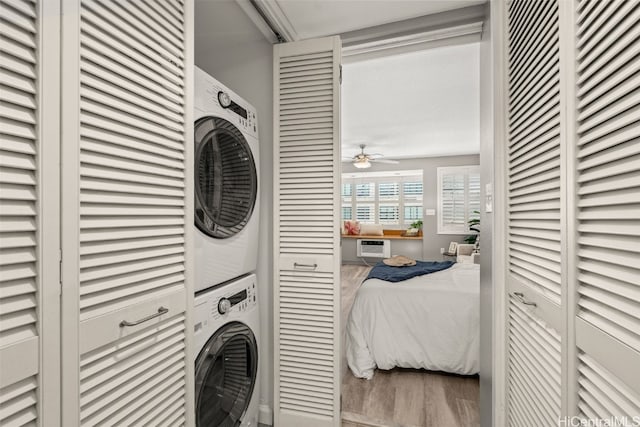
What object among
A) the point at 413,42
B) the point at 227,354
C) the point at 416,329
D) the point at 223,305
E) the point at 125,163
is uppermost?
the point at 413,42

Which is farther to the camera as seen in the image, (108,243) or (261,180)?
(261,180)

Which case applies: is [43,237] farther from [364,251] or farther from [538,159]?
[364,251]

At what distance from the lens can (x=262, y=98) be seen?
1.90 m

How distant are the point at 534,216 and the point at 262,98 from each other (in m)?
1.55

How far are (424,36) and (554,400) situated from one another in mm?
1812

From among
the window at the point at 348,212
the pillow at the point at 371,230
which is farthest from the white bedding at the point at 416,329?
the window at the point at 348,212

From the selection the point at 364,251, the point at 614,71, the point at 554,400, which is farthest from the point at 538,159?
the point at 364,251

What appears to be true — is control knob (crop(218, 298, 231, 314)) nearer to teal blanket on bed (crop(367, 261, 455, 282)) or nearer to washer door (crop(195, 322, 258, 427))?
washer door (crop(195, 322, 258, 427))

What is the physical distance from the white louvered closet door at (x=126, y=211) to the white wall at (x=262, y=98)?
87cm

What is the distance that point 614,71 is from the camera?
59 cm

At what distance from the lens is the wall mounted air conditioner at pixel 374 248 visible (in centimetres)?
711

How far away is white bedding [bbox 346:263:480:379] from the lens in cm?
246

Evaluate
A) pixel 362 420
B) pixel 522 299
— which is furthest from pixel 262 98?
pixel 362 420
